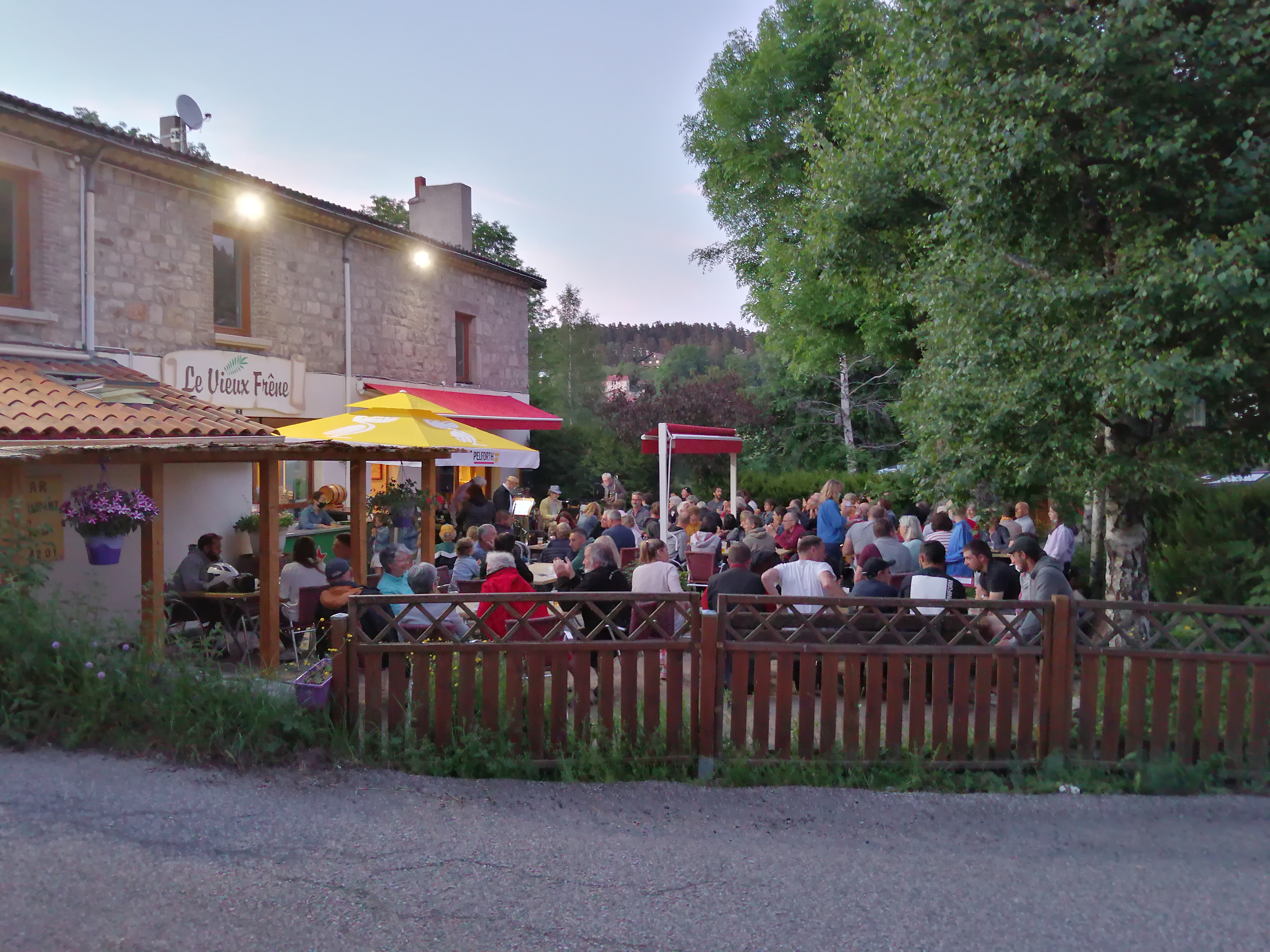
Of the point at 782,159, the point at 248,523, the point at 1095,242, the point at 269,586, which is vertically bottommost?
the point at 269,586

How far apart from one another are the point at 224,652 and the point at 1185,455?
7.84m

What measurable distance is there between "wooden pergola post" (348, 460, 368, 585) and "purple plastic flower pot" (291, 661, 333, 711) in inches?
162

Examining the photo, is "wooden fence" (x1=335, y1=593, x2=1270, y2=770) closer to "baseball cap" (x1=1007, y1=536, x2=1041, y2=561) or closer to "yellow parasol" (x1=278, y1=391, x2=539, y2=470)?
"baseball cap" (x1=1007, y1=536, x2=1041, y2=561)

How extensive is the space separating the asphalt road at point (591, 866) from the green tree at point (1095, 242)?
Result: 287cm

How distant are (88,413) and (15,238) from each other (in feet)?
12.9

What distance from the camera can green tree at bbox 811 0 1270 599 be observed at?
6.02 m

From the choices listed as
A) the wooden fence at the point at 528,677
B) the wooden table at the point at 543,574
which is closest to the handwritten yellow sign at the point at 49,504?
the wooden table at the point at 543,574

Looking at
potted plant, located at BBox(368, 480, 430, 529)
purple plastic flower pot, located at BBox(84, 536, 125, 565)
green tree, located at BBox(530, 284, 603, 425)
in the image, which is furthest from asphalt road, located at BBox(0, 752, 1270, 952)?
green tree, located at BBox(530, 284, 603, 425)

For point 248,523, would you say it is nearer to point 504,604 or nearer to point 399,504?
point 399,504

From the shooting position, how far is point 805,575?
771 cm

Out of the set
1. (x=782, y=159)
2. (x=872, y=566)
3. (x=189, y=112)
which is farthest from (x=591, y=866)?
(x=782, y=159)

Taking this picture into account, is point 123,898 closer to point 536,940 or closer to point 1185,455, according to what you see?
point 536,940

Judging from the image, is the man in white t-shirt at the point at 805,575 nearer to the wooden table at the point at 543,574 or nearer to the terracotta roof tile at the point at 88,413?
the wooden table at the point at 543,574

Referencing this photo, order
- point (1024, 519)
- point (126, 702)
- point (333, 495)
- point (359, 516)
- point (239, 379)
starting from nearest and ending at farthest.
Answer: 1. point (126, 702)
2. point (359, 516)
3. point (1024, 519)
4. point (239, 379)
5. point (333, 495)
